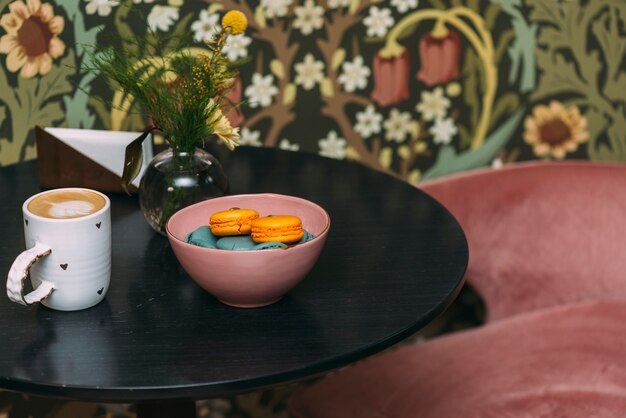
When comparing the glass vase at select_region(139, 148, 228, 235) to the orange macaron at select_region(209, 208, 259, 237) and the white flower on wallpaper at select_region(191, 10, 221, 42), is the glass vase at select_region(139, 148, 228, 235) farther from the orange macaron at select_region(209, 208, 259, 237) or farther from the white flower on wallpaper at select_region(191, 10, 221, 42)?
the white flower on wallpaper at select_region(191, 10, 221, 42)

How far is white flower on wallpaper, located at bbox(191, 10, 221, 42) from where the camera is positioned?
183 cm

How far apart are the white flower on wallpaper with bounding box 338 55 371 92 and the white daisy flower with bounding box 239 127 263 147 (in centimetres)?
22

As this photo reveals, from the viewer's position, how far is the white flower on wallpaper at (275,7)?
6.11ft

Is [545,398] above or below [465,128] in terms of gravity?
below

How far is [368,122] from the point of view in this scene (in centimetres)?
200

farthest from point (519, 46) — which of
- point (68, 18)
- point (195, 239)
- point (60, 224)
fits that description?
point (60, 224)

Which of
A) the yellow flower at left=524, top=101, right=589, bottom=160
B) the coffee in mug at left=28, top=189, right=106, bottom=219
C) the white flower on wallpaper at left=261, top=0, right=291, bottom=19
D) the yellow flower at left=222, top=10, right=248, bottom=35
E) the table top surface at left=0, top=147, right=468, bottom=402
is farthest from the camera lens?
the yellow flower at left=524, top=101, right=589, bottom=160

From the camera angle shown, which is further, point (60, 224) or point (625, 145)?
point (625, 145)

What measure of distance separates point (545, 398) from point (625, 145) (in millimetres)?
887

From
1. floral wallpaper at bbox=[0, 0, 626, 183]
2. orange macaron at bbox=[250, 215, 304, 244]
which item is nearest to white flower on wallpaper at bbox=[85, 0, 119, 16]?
floral wallpaper at bbox=[0, 0, 626, 183]

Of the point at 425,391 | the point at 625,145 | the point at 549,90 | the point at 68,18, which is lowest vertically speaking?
the point at 425,391

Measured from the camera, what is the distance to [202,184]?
1.30m

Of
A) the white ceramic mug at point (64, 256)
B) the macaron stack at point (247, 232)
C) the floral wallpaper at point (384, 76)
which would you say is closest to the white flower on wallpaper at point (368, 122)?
the floral wallpaper at point (384, 76)

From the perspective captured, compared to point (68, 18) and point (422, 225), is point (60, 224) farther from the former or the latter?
point (68, 18)
